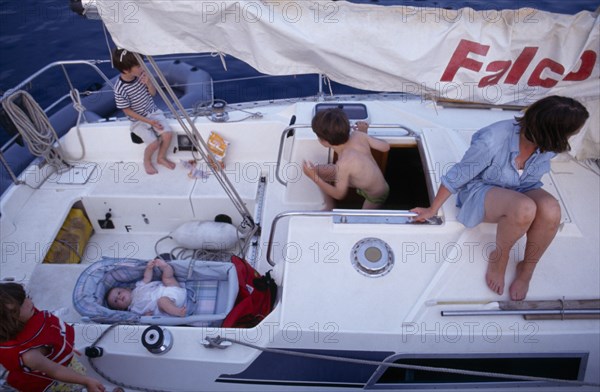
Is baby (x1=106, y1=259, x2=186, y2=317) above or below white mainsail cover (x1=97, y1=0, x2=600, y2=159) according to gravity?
below

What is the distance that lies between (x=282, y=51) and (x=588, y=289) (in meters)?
2.02

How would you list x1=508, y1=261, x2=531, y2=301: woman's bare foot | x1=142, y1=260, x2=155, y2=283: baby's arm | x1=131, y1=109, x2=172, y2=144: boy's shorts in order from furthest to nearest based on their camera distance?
x1=131, y1=109, x2=172, y2=144: boy's shorts, x1=142, y1=260, x2=155, y2=283: baby's arm, x1=508, y1=261, x2=531, y2=301: woman's bare foot

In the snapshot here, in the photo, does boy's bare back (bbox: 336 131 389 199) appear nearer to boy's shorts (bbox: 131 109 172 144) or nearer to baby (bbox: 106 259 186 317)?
baby (bbox: 106 259 186 317)

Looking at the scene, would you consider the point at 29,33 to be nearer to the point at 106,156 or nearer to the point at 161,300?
the point at 106,156

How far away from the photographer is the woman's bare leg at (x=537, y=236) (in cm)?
220

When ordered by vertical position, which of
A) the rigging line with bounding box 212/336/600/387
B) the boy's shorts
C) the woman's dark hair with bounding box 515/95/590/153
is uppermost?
the woman's dark hair with bounding box 515/95/590/153

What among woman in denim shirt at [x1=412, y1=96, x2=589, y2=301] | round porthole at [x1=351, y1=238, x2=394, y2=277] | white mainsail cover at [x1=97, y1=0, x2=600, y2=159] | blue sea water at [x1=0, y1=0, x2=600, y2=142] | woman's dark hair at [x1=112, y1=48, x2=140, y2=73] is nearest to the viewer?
white mainsail cover at [x1=97, y1=0, x2=600, y2=159]

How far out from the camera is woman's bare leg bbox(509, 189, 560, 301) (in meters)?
2.20

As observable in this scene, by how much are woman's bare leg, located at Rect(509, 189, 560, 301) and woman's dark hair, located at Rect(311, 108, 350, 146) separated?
3.52ft

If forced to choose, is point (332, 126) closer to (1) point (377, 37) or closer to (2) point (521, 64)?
(1) point (377, 37)

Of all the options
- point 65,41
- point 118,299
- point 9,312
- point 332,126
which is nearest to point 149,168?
point 118,299

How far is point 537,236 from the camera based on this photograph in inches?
89.1

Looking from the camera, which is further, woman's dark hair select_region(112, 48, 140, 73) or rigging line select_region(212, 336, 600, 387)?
woman's dark hair select_region(112, 48, 140, 73)

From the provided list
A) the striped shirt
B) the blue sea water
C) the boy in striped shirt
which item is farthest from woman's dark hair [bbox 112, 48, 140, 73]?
the blue sea water
